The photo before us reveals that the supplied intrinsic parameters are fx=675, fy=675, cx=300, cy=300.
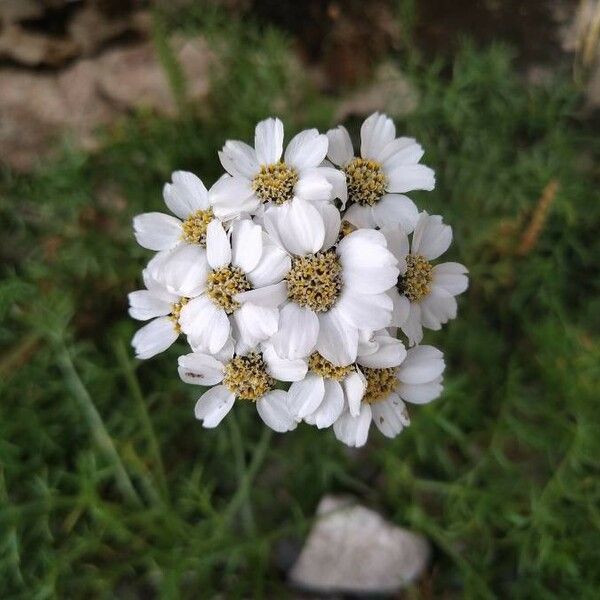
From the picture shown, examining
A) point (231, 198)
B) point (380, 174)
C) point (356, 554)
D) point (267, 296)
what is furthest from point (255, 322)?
point (356, 554)

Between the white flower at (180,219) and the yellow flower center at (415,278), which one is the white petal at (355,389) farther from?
the white flower at (180,219)

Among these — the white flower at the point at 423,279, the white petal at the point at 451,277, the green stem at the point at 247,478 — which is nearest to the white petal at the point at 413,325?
the white flower at the point at 423,279

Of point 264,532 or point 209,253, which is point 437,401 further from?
point 209,253

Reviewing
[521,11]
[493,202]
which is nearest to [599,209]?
[493,202]

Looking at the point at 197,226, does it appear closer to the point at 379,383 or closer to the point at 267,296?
the point at 267,296

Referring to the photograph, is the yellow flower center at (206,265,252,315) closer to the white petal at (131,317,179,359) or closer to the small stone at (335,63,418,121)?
the white petal at (131,317,179,359)
